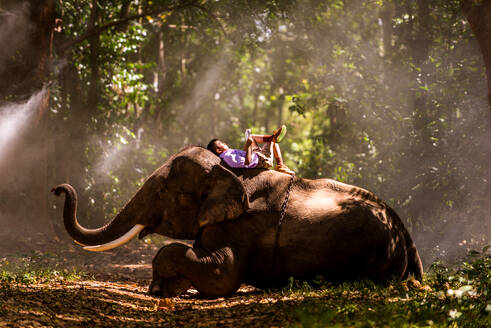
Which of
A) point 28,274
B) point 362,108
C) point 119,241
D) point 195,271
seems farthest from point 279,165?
point 362,108

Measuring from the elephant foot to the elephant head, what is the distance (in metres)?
0.81

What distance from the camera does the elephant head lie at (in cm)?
697

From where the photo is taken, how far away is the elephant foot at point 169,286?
6426 mm

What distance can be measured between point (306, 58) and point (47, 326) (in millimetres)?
18012

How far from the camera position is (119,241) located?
698cm

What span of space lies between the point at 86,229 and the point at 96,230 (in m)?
0.17

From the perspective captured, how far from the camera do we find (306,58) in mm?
21172

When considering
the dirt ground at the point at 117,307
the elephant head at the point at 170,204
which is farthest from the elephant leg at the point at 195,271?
the elephant head at the point at 170,204

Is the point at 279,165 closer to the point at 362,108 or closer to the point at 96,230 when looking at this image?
the point at 96,230

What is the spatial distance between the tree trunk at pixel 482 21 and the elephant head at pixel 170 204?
14.2 ft

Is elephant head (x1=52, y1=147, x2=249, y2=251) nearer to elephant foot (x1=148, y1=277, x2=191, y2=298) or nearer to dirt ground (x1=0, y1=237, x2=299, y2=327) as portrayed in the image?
dirt ground (x1=0, y1=237, x2=299, y2=327)

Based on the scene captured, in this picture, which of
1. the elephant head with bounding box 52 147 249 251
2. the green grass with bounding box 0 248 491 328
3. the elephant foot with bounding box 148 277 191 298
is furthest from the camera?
the elephant head with bounding box 52 147 249 251

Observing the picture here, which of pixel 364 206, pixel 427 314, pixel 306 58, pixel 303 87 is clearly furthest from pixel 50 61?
pixel 303 87

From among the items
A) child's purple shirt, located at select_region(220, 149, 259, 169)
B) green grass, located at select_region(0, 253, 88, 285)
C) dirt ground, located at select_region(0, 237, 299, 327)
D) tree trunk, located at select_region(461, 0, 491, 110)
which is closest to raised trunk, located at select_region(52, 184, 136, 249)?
dirt ground, located at select_region(0, 237, 299, 327)
